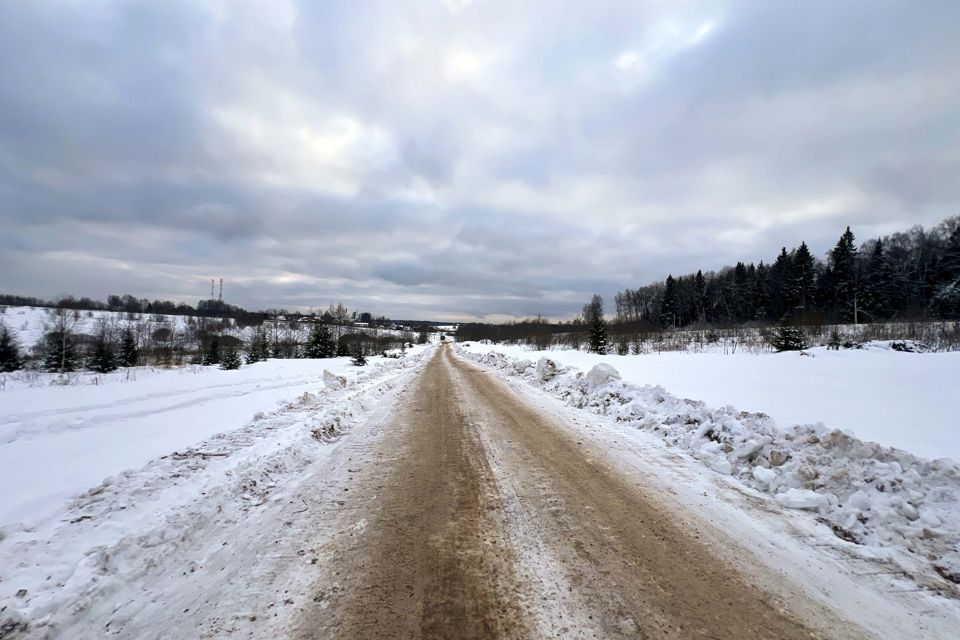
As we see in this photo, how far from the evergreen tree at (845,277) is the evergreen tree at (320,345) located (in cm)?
5942

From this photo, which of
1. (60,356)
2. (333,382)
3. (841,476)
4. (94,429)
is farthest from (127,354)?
(841,476)

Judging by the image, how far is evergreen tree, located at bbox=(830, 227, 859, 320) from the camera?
153 feet

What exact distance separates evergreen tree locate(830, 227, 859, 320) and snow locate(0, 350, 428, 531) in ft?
197

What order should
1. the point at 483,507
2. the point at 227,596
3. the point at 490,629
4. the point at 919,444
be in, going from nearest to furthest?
the point at 490,629
the point at 227,596
the point at 483,507
the point at 919,444

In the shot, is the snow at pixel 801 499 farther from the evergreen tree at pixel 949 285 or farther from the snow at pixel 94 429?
the evergreen tree at pixel 949 285

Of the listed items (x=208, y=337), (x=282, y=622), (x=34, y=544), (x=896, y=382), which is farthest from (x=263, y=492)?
(x=208, y=337)


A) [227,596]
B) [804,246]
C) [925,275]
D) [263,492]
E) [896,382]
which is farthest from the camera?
[804,246]

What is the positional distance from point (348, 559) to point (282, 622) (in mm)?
747

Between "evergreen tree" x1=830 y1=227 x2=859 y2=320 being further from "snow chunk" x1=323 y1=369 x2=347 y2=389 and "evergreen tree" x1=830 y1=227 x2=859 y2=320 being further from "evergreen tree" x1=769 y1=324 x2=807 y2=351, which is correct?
"snow chunk" x1=323 y1=369 x2=347 y2=389

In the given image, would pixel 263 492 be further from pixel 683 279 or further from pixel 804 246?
pixel 683 279

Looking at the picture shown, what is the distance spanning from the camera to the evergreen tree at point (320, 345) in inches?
1529

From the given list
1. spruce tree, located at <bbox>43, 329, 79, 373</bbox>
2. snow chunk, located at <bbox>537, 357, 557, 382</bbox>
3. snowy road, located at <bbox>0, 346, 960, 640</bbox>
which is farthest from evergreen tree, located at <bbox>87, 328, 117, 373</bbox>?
snowy road, located at <bbox>0, 346, 960, 640</bbox>

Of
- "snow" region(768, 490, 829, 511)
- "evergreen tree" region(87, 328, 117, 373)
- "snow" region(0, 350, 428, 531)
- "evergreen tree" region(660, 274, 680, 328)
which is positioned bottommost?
"evergreen tree" region(87, 328, 117, 373)

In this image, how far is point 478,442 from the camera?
23.1ft
